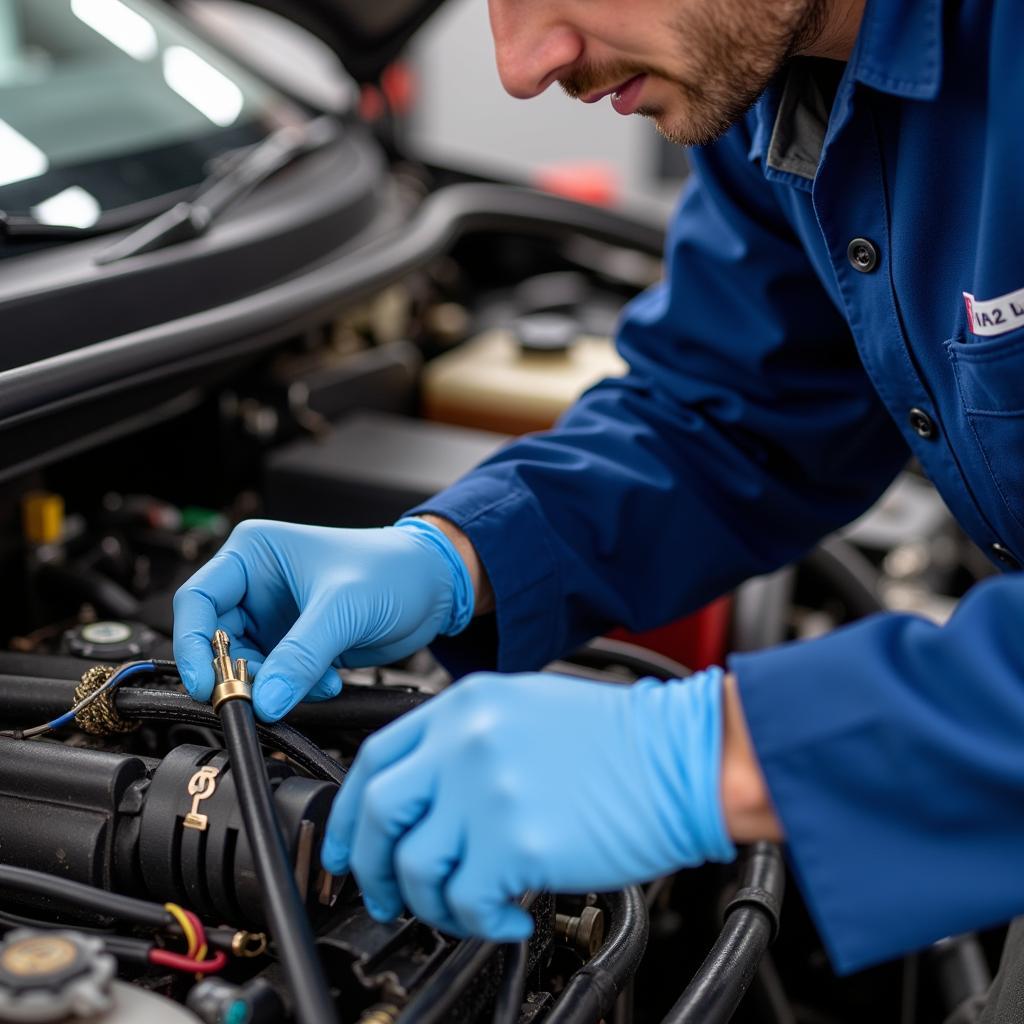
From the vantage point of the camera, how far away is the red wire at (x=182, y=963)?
69cm

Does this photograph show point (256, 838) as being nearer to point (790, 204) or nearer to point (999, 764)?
point (999, 764)

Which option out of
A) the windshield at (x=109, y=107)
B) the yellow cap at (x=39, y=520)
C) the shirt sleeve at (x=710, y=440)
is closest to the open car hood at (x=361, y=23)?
the windshield at (x=109, y=107)

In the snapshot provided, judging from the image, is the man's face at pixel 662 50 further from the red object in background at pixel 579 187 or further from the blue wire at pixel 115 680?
the red object in background at pixel 579 187

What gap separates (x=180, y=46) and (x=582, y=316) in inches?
30.0

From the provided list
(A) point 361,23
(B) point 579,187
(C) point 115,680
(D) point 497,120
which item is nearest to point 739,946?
(C) point 115,680

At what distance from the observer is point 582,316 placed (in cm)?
207

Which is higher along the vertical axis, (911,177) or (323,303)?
(911,177)

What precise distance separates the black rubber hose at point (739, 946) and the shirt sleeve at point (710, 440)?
0.82 feet

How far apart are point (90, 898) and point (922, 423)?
28.2 inches

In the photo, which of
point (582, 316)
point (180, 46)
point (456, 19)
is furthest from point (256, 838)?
point (456, 19)

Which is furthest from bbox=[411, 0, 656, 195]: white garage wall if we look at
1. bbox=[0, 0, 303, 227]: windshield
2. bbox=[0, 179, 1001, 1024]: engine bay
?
bbox=[0, 0, 303, 227]: windshield

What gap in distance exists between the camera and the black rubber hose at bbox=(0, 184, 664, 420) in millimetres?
956

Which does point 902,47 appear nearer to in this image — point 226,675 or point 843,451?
point 843,451

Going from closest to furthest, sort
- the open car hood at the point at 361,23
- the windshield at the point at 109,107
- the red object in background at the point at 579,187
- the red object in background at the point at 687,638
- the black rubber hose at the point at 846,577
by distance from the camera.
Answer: the windshield at the point at 109,107, the red object in background at the point at 687,638, the black rubber hose at the point at 846,577, the open car hood at the point at 361,23, the red object in background at the point at 579,187
